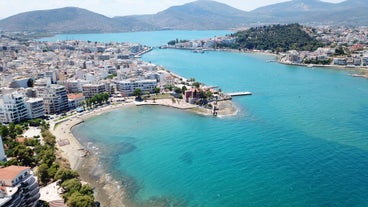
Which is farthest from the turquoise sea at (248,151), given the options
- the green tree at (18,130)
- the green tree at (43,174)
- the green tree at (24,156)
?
the green tree at (24,156)

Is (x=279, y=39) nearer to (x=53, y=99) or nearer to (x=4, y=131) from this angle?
(x=53, y=99)

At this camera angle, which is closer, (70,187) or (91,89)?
(70,187)

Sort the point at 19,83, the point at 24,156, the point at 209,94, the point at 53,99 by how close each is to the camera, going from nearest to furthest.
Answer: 1. the point at 24,156
2. the point at 53,99
3. the point at 209,94
4. the point at 19,83

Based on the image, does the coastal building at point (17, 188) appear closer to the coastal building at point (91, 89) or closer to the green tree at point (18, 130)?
the green tree at point (18, 130)

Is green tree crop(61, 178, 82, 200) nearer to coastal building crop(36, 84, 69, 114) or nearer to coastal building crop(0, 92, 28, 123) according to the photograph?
coastal building crop(0, 92, 28, 123)

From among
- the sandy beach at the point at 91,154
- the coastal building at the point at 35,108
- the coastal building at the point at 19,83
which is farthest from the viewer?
the coastal building at the point at 19,83

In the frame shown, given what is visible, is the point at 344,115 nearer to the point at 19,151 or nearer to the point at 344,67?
the point at 19,151

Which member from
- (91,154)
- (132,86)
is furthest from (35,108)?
(132,86)
